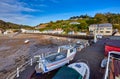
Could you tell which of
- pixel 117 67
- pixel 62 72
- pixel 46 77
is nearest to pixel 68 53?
pixel 46 77

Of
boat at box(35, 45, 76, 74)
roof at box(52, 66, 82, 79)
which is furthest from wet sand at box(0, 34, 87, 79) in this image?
roof at box(52, 66, 82, 79)

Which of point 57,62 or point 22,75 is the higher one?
point 57,62

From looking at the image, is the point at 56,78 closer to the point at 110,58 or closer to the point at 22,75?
the point at 110,58

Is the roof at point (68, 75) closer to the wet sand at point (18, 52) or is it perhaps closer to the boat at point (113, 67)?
the boat at point (113, 67)

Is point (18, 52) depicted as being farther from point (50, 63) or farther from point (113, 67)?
point (113, 67)

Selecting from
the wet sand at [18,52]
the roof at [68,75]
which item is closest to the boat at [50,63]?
the roof at [68,75]

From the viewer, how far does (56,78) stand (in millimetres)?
8898

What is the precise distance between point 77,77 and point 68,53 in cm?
689

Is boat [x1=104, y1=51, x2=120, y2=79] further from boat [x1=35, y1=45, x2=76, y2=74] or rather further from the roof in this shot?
boat [x1=35, y1=45, x2=76, y2=74]

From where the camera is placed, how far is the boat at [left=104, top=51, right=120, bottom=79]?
7.44 metres

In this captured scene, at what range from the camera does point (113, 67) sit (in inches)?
319

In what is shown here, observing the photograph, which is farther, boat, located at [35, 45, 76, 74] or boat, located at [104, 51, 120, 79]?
boat, located at [35, 45, 76, 74]

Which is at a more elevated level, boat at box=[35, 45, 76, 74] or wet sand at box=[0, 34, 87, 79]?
boat at box=[35, 45, 76, 74]

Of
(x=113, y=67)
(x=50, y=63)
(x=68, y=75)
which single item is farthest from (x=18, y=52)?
(x=113, y=67)
